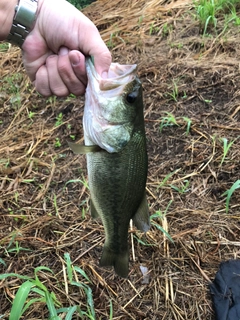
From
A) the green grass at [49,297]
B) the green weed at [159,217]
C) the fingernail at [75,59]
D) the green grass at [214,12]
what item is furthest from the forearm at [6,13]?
the green grass at [214,12]

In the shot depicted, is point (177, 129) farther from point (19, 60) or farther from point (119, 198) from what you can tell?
point (19, 60)

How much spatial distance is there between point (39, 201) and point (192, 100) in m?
1.68

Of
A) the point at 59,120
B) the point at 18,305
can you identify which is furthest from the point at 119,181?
the point at 59,120

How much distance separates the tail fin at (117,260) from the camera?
193cm

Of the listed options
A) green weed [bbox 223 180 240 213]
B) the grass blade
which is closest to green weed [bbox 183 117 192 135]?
green weed [bbox 223 180 240 213]

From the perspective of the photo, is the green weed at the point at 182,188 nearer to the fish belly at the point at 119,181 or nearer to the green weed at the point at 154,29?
the fish belly at the point at 119,181

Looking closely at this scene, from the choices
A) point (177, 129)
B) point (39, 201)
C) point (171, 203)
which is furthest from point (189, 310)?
point (177, 129)

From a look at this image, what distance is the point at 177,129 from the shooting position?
3441 millimetres

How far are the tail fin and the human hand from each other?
0.78m

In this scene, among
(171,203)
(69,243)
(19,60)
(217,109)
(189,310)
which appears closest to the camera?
(189,310)

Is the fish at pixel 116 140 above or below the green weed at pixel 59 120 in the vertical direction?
above

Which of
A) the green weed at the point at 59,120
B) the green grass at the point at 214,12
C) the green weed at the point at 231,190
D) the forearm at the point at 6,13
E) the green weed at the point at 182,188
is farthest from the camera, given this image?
the green grass at the point at 214,12

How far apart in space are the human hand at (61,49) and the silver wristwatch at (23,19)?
0.08 feet

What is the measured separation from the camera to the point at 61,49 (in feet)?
6.73
